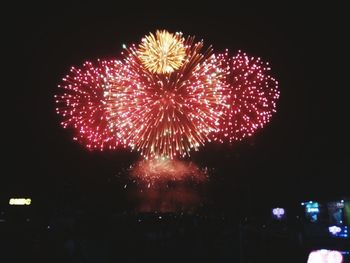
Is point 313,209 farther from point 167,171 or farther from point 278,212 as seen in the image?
point 167,171

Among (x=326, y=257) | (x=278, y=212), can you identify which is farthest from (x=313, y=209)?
(x=326, y=257)

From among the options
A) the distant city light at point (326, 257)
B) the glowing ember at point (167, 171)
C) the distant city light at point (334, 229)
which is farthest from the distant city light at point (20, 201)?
the distant city light at point (326, 257)

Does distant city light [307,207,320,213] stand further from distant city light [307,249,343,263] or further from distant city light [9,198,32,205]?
distant city light [9,198,32,205]

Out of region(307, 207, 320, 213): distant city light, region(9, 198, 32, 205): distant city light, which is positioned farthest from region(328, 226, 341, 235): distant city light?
region(9, 198, 32, 205): distant city light

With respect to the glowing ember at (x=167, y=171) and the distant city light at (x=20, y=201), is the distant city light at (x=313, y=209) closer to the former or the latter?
the glowing ember at (x=167, y=171)

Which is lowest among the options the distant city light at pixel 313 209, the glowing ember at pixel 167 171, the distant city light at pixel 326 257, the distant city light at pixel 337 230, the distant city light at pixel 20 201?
the distant city light at pixel 326 257

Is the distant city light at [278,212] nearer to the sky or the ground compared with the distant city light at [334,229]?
nearer to the sky

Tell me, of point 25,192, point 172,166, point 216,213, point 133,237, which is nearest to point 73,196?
point 172,166

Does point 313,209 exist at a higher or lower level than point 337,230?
higher

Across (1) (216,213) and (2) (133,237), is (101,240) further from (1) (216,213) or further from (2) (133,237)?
(1) (216,213)

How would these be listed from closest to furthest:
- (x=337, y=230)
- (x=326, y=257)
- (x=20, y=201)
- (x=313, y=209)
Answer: (x=326, y=257)
(x=337, y=230)
(x=313, y=209)
(x=20, y=201)

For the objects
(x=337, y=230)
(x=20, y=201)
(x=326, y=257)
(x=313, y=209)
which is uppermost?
(x=20, y=201)

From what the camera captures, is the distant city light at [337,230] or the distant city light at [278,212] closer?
the distant city light at [337,230]

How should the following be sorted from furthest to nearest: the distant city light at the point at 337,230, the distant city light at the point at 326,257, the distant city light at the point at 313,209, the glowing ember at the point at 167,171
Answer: the distant city light at the point at 313,209 < the glowing ember at the point at 167,171 < the distant city light at the point at 337,230 < the distant city light at the point at 326,257
